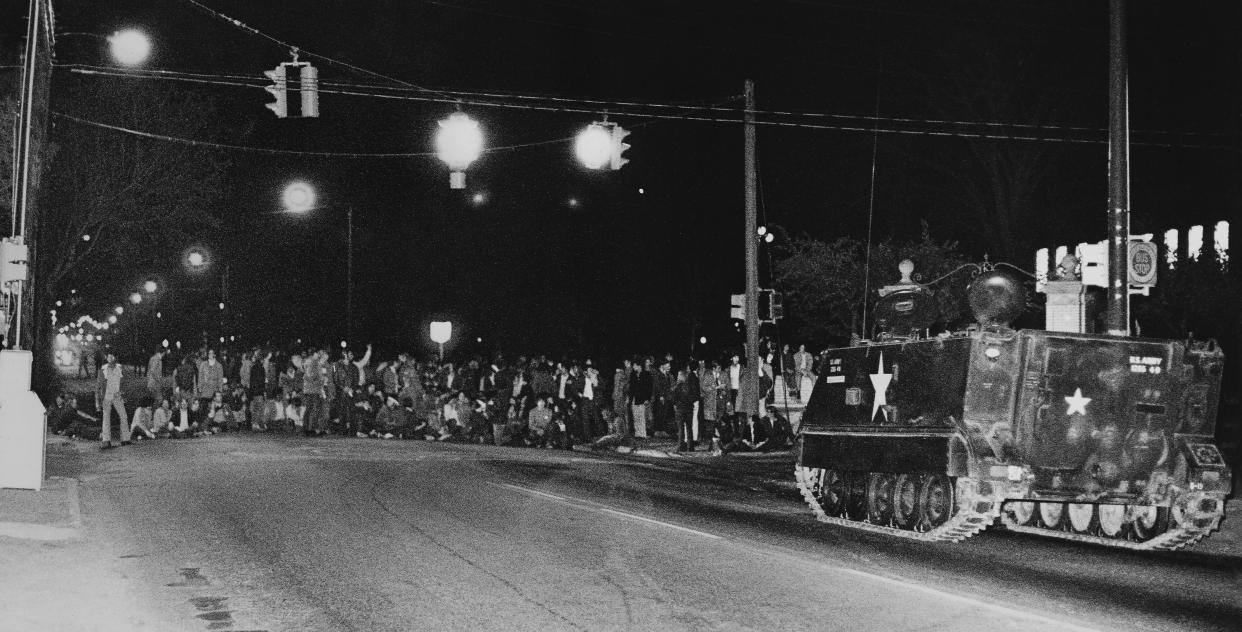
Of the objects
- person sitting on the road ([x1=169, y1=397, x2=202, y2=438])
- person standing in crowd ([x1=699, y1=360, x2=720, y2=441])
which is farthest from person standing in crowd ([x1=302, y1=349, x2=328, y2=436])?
person standing in crowd ([x1=699, y1=360, x2=720, y2=441])

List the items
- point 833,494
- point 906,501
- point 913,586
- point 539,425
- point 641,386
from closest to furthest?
1. point 913,586
2. point 906,501
3. point 833,494
4. point 641,386
5. point 539,425

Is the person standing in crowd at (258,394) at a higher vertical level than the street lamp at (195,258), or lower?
lower

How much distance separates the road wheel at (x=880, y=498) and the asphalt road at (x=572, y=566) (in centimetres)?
60

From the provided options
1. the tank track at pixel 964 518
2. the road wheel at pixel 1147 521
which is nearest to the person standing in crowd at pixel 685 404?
the tank track at pixel 964 518

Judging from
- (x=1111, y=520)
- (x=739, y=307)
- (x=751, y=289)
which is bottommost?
(x=1111, y=520)

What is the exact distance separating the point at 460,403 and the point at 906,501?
18.3 m

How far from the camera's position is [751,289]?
1021 inches

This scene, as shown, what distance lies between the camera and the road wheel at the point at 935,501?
12.4 m

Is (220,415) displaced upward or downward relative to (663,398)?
downward

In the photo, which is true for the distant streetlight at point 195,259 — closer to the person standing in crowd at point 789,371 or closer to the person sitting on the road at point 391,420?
the person sitting on the road at point 391,420

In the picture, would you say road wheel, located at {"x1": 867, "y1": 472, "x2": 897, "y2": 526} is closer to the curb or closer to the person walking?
the curb

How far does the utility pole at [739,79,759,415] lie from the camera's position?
25766mm

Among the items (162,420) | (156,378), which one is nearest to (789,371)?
(162,420)

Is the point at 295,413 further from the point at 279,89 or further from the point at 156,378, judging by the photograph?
the point at 279,89
